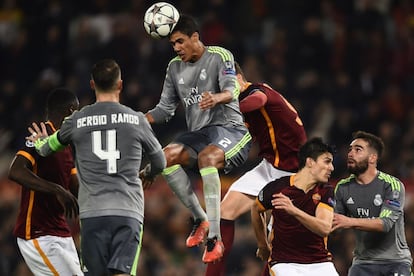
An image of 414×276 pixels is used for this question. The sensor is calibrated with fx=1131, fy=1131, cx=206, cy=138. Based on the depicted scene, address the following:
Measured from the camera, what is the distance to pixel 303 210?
33.5ft

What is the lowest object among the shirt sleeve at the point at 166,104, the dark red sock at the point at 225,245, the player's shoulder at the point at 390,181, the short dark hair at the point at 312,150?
the dark red sock at the point at 225,245

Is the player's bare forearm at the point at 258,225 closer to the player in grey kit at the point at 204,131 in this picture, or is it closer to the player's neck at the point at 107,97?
the player in grey kit at the point at 204,131

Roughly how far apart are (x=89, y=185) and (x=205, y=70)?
7.02 feet

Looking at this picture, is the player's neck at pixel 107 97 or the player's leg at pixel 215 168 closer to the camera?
the player's neck at pixel 107 97

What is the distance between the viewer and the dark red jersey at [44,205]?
9.83m

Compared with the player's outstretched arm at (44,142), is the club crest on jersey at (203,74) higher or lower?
higher

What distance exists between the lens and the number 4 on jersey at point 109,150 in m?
8.78

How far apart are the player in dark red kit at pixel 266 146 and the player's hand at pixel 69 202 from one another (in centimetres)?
184

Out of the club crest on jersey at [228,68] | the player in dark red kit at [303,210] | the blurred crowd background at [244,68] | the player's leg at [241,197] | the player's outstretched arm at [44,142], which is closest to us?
the player's outstretched arm at [44,142]

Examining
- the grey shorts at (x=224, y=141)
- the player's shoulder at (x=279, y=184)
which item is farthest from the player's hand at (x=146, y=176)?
the player's shoulder at (x=279, y=184)

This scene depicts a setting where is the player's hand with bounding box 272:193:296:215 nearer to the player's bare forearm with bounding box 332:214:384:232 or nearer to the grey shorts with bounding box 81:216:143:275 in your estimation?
the player's bare forearm with bounding box 332:214:384:232

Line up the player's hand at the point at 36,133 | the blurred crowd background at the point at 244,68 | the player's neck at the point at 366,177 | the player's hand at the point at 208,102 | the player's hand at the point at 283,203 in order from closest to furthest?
the player's hand at the point at 36,133 → the player's hand at the point at 208,102 → the player's hand at the point at 283,203 → the player's neck at the point at 366,177 → the blurred crowd background at the point at 244,68

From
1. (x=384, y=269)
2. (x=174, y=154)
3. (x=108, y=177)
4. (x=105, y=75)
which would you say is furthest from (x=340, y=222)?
(x=105, y=75)

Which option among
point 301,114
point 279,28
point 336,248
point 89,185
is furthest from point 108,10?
point 89,185
